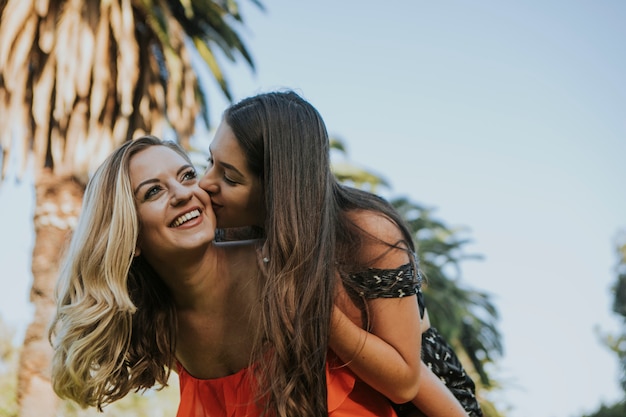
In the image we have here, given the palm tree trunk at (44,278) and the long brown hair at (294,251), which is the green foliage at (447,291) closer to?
the palm tree trunk at (44,278)

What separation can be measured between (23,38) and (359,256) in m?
10.1

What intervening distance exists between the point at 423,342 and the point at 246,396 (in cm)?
101

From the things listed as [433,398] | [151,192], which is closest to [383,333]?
[433,398]

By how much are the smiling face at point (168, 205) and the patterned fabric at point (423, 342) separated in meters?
0.77

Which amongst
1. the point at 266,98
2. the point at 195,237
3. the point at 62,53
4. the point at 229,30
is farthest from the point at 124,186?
the point at 229,30

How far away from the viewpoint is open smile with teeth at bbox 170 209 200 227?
378 cm

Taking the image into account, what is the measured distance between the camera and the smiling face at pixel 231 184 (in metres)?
3.65

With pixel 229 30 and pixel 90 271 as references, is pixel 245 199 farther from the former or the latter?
pixel 229 30

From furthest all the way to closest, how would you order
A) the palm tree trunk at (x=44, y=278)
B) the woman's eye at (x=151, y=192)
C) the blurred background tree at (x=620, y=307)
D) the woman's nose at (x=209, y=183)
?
the blurred background tree at (x=620, y=307)
the palm tree trunk at (x=44, y=278)
the woman's eye at (x=151, y=192)
the woman's nose at (x=209, y=183)

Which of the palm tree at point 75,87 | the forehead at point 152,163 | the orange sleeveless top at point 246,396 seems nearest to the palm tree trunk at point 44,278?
the palm tree at point 75,87

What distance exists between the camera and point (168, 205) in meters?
3.83

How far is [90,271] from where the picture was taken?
4.09m

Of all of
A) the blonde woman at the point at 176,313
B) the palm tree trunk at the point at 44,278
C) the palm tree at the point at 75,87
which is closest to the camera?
the blonde woman at the point at 176,313

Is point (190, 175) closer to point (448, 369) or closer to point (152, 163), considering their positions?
point (152, 163)
